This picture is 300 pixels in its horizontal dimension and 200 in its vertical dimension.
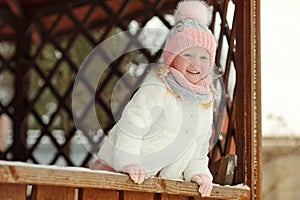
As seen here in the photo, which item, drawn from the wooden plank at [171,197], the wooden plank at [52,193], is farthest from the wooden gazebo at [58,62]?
the wooden plank at [52,193]

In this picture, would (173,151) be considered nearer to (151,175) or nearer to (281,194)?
(151,175)

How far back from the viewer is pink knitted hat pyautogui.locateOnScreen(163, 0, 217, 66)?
1.67 metres

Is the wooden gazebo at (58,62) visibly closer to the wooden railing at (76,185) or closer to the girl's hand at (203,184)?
the girl's hand at (203,184)

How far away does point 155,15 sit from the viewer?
3283 mm

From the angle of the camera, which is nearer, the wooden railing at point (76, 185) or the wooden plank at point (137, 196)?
the wooden railing at point (76, 185)

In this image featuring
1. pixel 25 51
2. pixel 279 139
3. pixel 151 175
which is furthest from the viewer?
pixel 279 139

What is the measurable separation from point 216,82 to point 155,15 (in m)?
1.14

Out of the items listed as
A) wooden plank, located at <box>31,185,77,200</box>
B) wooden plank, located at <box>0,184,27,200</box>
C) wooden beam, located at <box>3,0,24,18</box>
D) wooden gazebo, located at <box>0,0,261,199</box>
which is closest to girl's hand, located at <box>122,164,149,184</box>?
wooden plank, located at <box>31,185,77,200</box>

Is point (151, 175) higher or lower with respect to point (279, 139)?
lower

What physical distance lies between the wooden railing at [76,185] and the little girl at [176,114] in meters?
0.07

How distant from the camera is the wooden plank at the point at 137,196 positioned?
1457 millimetres

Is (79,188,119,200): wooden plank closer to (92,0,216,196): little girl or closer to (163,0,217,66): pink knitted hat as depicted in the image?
(92,0,216,196): little girl

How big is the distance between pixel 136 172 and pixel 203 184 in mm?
239

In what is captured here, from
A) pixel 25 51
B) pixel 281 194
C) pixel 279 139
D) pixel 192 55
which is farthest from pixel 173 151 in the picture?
pixel 281 194
